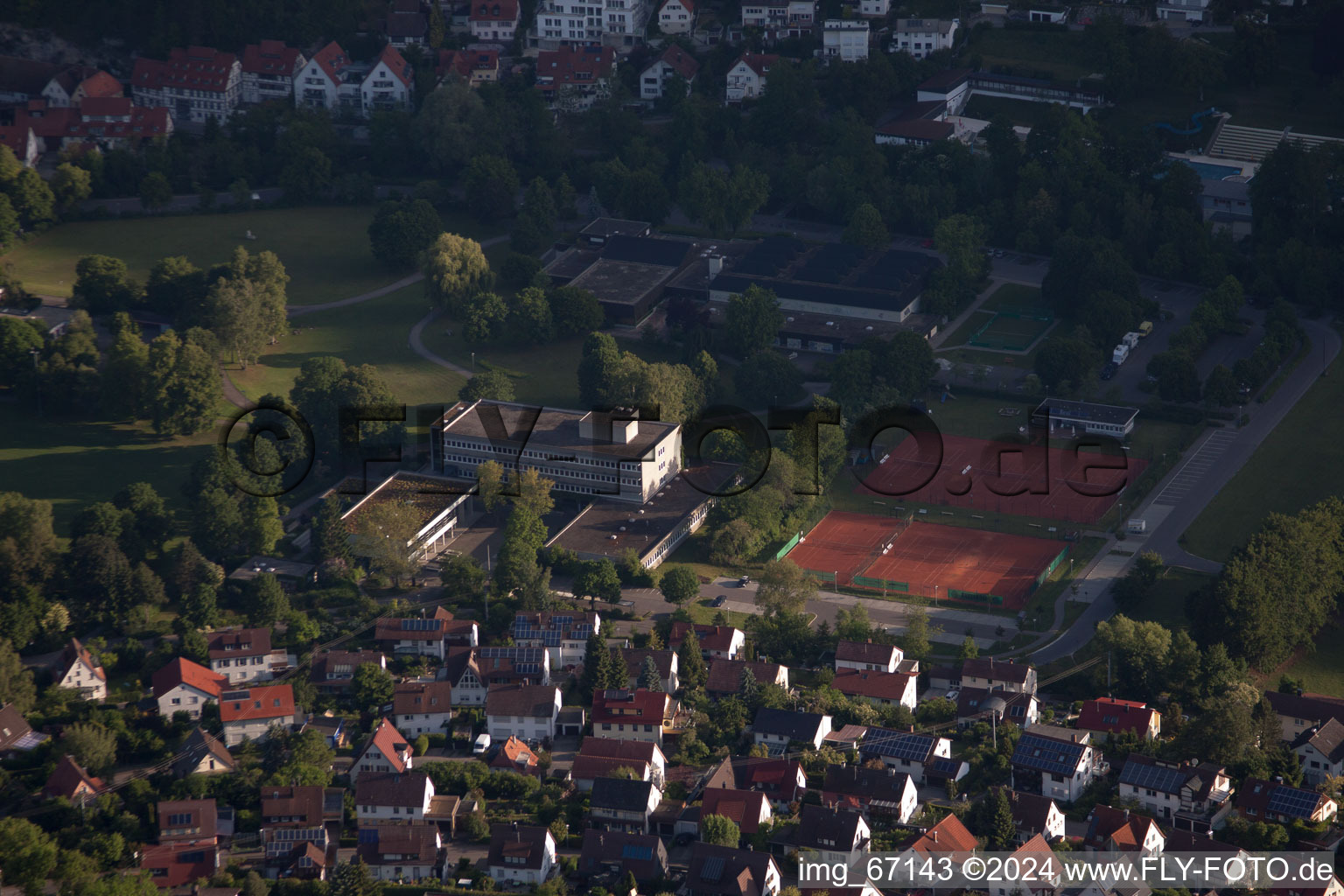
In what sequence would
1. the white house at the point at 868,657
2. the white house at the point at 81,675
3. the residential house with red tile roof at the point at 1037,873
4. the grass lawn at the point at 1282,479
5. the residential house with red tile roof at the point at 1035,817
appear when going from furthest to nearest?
the grass lawn at the point at 1282,479 → the white house at the point at 868,657 → the white house at the point at 81,675 → the residential house with red tile roof at the point at 1035,817 → the residential house with red tile roof at the point at 1037,873

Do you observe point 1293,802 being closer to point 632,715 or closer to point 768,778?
point 768,778

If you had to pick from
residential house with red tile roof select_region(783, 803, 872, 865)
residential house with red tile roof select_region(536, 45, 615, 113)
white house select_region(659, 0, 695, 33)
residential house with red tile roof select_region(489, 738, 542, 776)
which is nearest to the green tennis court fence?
residential house with red tile roof select_region(489, 738, 542, 776)

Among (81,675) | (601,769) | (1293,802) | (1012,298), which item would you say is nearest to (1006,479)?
(1012,298)

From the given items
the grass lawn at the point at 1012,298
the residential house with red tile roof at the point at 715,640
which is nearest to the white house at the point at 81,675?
the residential house with red tile roof at the point at 715,640

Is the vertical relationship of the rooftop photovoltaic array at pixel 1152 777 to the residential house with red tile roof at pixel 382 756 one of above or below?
above

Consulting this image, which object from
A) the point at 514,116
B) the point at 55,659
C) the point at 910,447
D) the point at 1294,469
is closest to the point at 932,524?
the point at 910,447

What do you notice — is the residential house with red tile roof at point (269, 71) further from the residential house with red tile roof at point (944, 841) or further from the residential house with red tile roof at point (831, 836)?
the residential house with red tile roof at point (944, 841)
